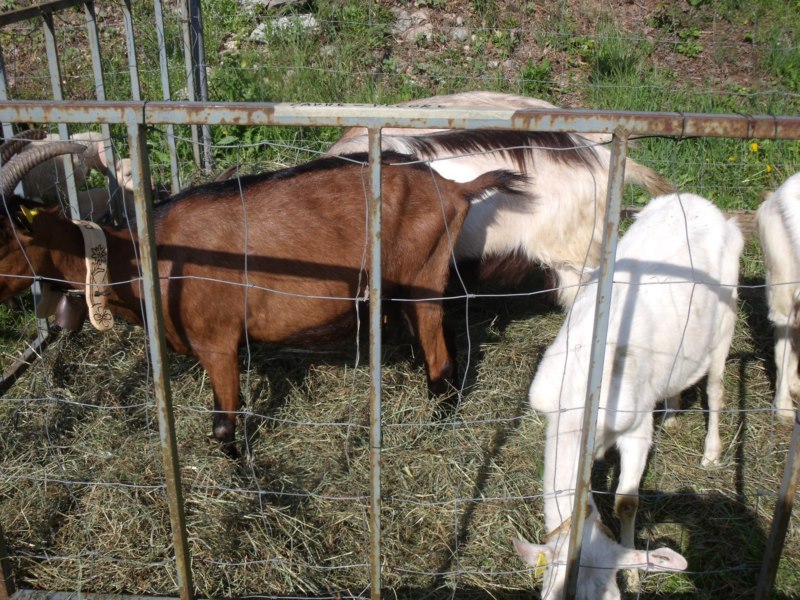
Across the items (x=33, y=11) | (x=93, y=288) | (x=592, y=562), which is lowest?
(x=592, y=562)

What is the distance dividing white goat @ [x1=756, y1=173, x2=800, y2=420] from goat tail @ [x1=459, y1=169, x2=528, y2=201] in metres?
1.51

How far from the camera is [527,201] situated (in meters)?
4.72

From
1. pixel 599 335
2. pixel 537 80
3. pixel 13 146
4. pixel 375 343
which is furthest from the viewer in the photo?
pixel 537 80

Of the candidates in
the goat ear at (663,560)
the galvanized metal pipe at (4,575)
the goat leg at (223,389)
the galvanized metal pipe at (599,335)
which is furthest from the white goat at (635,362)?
the galvanized metal pipe at (4,575)

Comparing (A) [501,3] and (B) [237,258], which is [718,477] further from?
(A) [501,3]

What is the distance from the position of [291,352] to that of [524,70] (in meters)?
4.75

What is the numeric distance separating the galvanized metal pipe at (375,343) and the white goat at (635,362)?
56 centimetres

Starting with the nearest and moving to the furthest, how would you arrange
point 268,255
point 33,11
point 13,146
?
1. point 268,255
2. point 13,146
3. point 33,11

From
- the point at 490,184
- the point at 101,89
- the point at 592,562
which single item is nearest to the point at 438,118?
the point at 592,562

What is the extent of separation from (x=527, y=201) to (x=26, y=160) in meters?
2.70

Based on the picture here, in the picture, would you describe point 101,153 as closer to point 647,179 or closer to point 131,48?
point 131,48

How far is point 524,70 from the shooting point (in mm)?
8211

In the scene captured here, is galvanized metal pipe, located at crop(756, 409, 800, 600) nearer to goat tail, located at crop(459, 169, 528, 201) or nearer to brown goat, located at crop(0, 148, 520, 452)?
brown goat, located at crop(0, 148, 520, 452)

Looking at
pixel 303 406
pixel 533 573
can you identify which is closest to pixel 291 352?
pixel 303 406
